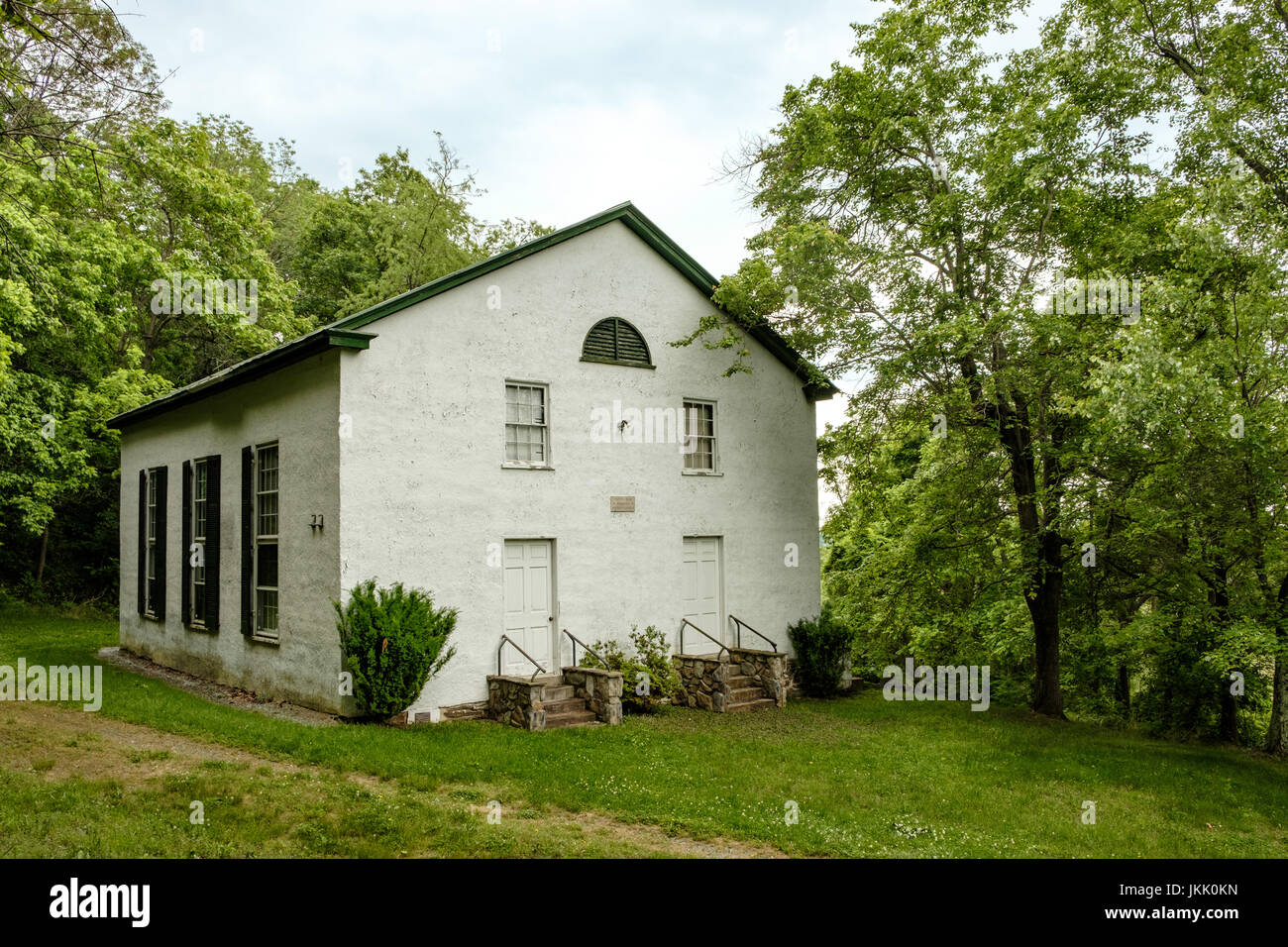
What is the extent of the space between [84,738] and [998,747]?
12293 mm

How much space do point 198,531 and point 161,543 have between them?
219 centimetres

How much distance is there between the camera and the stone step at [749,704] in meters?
14.5

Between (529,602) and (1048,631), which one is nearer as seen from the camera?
(529,602)

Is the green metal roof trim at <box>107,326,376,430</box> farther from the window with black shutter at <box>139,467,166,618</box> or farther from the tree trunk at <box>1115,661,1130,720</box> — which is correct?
the tree trunk at <box>1115,661,1130,720</box>

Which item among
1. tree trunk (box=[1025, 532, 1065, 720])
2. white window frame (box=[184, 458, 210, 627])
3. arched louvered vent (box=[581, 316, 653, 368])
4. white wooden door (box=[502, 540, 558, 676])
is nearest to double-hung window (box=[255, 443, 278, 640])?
white window frame (box=[184, 458, 210, 627])

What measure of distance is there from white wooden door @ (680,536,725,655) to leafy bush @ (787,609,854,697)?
69.4 inches

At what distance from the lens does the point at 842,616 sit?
71.8 feet

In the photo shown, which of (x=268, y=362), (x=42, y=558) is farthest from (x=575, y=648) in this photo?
(x=42, y=558)

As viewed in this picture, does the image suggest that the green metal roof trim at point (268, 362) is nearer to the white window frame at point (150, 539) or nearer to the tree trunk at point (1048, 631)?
the white window frame at point (150, 539)

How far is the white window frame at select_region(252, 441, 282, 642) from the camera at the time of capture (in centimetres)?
1370

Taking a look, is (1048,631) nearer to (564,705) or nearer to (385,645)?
(564,705)

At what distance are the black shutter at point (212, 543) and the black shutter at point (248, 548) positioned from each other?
1.34m

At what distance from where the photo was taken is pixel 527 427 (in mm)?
14023
